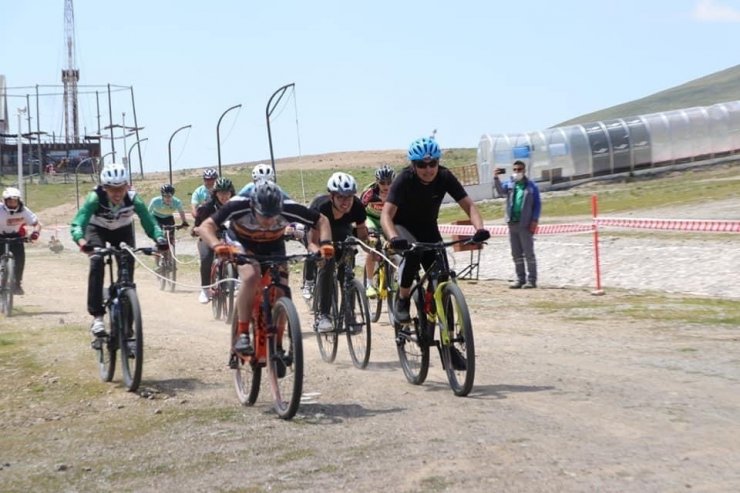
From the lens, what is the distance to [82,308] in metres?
18.9

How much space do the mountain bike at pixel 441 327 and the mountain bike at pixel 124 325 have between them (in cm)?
234

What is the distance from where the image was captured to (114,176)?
1077 centimetres

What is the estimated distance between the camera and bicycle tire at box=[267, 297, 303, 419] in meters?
8.27

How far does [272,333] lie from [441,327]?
1.45 metres

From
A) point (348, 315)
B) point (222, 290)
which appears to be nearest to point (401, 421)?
point (348, 315)

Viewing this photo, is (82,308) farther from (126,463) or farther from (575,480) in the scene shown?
(575,480)

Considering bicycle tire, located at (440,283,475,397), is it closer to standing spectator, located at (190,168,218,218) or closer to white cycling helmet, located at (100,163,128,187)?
white cycling helmet, located at (100,163,128,187)

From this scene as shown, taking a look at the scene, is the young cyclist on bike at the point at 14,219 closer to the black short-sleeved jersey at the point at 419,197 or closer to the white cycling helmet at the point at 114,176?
the white cycling helmet at the point at 114,176

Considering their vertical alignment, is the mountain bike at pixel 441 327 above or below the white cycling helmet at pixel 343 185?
below

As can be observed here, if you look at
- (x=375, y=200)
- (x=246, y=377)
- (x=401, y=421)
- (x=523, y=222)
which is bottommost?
(x=401, y=421)

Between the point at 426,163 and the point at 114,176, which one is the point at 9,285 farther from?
the point at 426,163

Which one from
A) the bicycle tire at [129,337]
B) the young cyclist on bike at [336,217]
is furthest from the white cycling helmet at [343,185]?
the bicycle tire at [129,337]

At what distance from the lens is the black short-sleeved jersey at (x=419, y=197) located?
9.70m

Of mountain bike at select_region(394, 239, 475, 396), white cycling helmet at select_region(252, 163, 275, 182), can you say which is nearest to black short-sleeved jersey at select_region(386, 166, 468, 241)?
mountain bike at select_region(394, 239, 475, 396)
